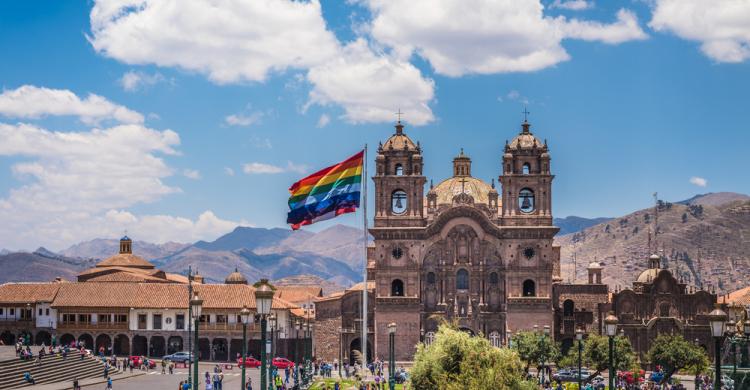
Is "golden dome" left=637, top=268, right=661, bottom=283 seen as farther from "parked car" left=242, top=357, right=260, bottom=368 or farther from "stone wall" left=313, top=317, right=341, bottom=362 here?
"parked car" left=242, top=357, right=260, bottom=368

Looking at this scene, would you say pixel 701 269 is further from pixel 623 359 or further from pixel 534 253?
pixel 623 359

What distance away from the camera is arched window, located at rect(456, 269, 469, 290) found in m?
86.0

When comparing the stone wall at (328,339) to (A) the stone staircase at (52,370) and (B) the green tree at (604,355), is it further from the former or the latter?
(B) the green tree at (604,355)

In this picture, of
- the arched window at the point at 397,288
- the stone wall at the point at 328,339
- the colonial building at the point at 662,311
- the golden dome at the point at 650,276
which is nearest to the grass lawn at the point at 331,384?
the arched window at the point at 397,288

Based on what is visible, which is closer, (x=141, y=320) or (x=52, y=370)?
(x=52, y=370)

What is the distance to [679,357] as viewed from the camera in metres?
71.7

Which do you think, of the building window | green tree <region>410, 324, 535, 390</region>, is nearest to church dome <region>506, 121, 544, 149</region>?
the building window

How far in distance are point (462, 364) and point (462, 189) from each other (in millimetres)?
50768

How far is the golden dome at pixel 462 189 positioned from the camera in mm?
90312

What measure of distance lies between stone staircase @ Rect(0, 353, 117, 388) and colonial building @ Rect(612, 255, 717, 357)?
39345mm

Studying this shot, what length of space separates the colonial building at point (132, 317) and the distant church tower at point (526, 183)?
2032 cm

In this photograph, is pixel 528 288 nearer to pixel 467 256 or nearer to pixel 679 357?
pixel 467 256

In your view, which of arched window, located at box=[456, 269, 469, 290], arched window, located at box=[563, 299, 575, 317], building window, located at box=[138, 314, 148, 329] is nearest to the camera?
arched window, located at box=[456, 269, 469, 290]

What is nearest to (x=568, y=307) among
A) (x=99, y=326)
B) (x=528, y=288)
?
(x=528, y=288)
